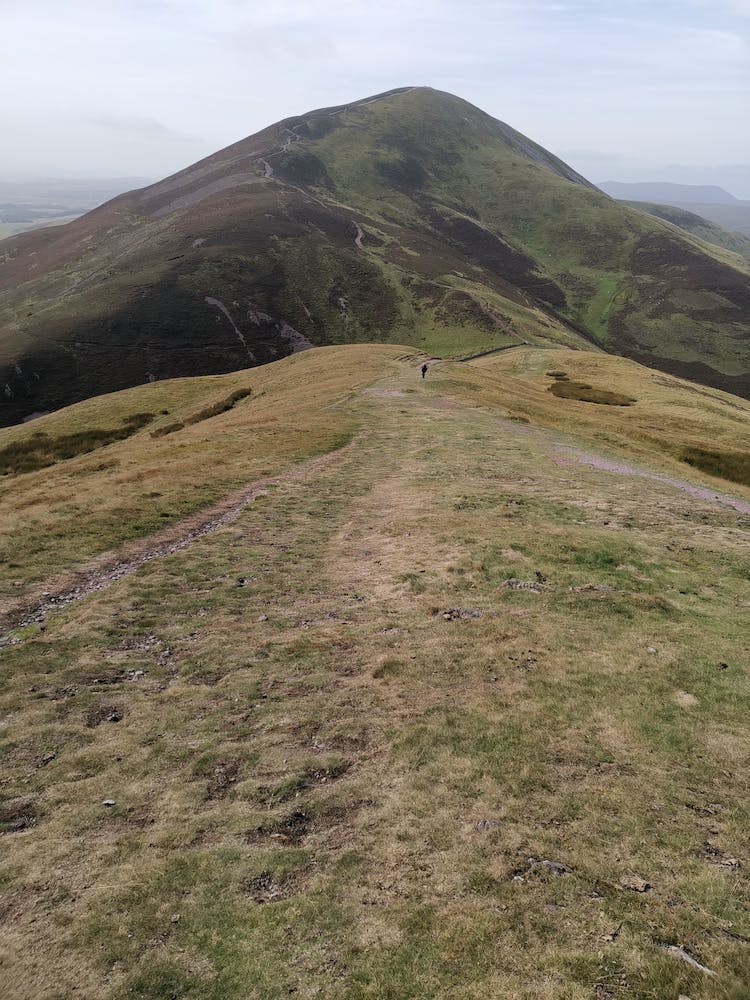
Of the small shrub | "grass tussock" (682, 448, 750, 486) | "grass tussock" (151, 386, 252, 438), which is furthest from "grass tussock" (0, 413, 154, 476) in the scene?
"grass tussock" (682, 448, 750, 486)

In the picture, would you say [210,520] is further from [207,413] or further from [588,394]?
[588,394]

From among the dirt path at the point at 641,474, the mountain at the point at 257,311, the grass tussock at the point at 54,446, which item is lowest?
the grass tussock at the point at 54,446

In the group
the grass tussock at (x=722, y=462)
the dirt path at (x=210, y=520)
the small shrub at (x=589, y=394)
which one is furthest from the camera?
the small shrub at (x=589, y=394)

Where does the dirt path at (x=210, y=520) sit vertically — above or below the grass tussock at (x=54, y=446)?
above

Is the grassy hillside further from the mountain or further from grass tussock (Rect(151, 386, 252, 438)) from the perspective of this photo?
the mountain

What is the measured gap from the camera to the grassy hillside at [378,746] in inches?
344

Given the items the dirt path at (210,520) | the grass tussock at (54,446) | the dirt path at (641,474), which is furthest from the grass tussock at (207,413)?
the dirt path at (641,474)

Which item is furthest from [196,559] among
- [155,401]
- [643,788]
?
[155,401]

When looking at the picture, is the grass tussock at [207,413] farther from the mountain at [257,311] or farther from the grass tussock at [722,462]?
the mountain at [257,311]

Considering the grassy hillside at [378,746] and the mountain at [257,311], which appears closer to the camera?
the grassy hillside at [378,746]

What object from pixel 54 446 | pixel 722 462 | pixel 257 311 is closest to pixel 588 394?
pixel 722 462

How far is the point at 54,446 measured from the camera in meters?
66.5

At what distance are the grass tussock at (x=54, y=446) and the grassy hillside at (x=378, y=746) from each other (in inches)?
1330

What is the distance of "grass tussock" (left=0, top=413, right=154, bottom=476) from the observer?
6189 centimetres
